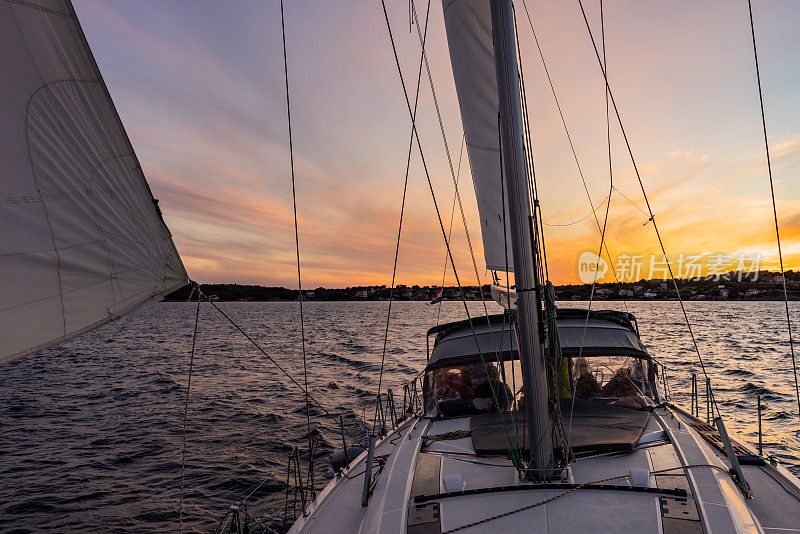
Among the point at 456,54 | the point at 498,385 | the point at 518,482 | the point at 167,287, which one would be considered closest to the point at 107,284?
the point at 167,287

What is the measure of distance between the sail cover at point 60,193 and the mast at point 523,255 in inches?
127

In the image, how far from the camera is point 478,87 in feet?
23.5

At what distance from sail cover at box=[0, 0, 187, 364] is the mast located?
323 centimetres

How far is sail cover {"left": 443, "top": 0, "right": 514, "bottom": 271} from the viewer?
6.75 metres

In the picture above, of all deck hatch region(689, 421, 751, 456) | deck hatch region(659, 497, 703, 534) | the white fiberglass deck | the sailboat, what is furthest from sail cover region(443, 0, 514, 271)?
deck hatch region(689, 421, 751, 456)

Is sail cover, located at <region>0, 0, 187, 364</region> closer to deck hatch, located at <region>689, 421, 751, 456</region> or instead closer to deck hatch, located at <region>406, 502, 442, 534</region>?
deck hatch, located at <region>406, 502, 442, 534</region>

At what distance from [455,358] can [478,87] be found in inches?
174

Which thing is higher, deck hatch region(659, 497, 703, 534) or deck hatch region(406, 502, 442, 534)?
deck hatch region(659, 497, 703, 534)

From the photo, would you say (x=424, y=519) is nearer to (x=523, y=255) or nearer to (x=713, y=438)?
(x=523, y=255)

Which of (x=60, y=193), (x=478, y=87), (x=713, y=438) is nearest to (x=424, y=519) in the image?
(x=60, y=193)

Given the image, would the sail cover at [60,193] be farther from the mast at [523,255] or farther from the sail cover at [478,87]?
the sail cover at [478,87]

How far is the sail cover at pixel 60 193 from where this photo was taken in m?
2.47

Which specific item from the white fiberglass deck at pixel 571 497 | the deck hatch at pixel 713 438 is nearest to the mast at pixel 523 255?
the white fiberglass deck at pixel 571 497

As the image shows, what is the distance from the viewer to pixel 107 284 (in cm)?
307
